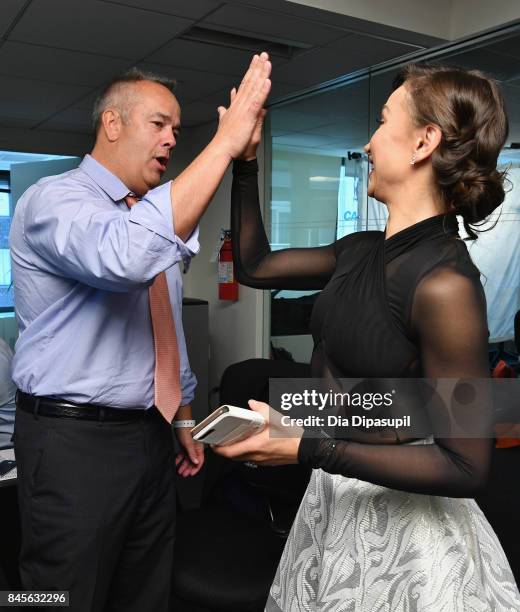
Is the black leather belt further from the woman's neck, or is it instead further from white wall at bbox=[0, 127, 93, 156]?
white wall at bbox=[0, 127, 93, 156]

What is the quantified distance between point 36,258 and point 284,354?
3054 mm

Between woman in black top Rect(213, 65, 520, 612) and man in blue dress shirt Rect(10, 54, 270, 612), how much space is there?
1.41 feet

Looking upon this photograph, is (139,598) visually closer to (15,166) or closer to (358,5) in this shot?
(358,5)

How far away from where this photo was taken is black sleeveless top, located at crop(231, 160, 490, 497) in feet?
3.04

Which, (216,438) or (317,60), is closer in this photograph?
(216,438)

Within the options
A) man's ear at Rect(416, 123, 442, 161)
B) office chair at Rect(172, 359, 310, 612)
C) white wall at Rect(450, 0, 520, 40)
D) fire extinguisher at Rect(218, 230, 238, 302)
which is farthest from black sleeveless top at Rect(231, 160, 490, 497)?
fire extinguisher at Rect(218, 230, 238, 302)

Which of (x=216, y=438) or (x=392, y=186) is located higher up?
(x=392, y=186)

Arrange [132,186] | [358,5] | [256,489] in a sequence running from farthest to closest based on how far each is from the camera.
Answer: [358,5] < [256,489] < [132,186]

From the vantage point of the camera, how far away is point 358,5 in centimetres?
260

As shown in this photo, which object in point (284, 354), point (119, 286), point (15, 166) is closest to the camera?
point (119, 286)

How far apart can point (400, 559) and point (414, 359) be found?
34cm

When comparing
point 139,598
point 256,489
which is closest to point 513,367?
point 256,489

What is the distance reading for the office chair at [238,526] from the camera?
6.15ft

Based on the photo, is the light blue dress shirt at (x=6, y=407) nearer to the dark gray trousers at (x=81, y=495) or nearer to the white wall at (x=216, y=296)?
the dark gray trousers at (x=81, y=495)
